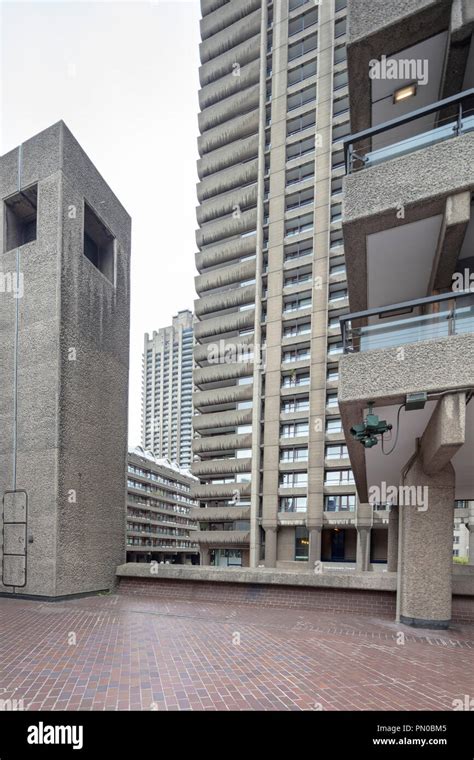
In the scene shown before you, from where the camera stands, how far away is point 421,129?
8.78m

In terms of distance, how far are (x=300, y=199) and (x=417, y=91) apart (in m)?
30.6

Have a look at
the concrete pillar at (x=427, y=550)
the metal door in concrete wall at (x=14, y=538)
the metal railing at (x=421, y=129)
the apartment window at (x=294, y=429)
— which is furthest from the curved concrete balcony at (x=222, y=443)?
the metal railing at (x=421, y=129)

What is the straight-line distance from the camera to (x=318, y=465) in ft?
109

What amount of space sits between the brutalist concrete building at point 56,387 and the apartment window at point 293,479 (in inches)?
864

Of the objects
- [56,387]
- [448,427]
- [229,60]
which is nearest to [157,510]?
[229,60]

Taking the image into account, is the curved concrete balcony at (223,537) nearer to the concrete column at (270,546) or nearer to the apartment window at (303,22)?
the concrete column at (270,546)

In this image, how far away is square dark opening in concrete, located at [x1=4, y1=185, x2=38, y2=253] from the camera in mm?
13734

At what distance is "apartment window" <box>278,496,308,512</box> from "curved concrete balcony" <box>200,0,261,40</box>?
45062 mm

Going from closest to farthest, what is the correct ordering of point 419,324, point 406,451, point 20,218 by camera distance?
point 419,324 < point 406,451 < point 20,218

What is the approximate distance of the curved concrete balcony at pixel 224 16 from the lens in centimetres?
4034

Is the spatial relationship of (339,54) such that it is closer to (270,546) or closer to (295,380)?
(295,380)

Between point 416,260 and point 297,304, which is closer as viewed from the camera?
point 416,260
